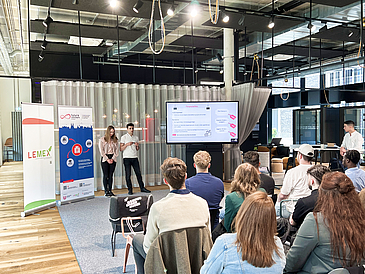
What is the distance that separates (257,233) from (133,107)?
659cm

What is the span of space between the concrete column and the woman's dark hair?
6.89 meters

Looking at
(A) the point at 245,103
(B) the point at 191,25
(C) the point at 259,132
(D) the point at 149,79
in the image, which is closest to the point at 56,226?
(A) the point at 245,103

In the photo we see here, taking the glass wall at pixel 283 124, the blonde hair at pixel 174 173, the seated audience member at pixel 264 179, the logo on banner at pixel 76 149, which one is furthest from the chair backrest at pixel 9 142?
the blonde hair at pixel 174 173

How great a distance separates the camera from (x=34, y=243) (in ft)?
13.9

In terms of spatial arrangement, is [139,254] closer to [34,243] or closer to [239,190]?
[239,190]

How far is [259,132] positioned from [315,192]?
11.7 meters

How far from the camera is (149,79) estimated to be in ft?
38.5

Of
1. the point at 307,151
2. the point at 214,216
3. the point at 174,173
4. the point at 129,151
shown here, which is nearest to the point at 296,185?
the point at 307,151

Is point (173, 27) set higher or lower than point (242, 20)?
higher

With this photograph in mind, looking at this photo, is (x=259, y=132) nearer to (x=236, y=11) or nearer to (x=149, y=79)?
(x=149, y=79)

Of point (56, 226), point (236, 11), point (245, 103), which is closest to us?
point (56, 226)

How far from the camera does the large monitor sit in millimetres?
7258

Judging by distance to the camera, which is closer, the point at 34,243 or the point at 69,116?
the point at 34,243

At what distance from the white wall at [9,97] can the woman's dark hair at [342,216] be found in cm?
1432
